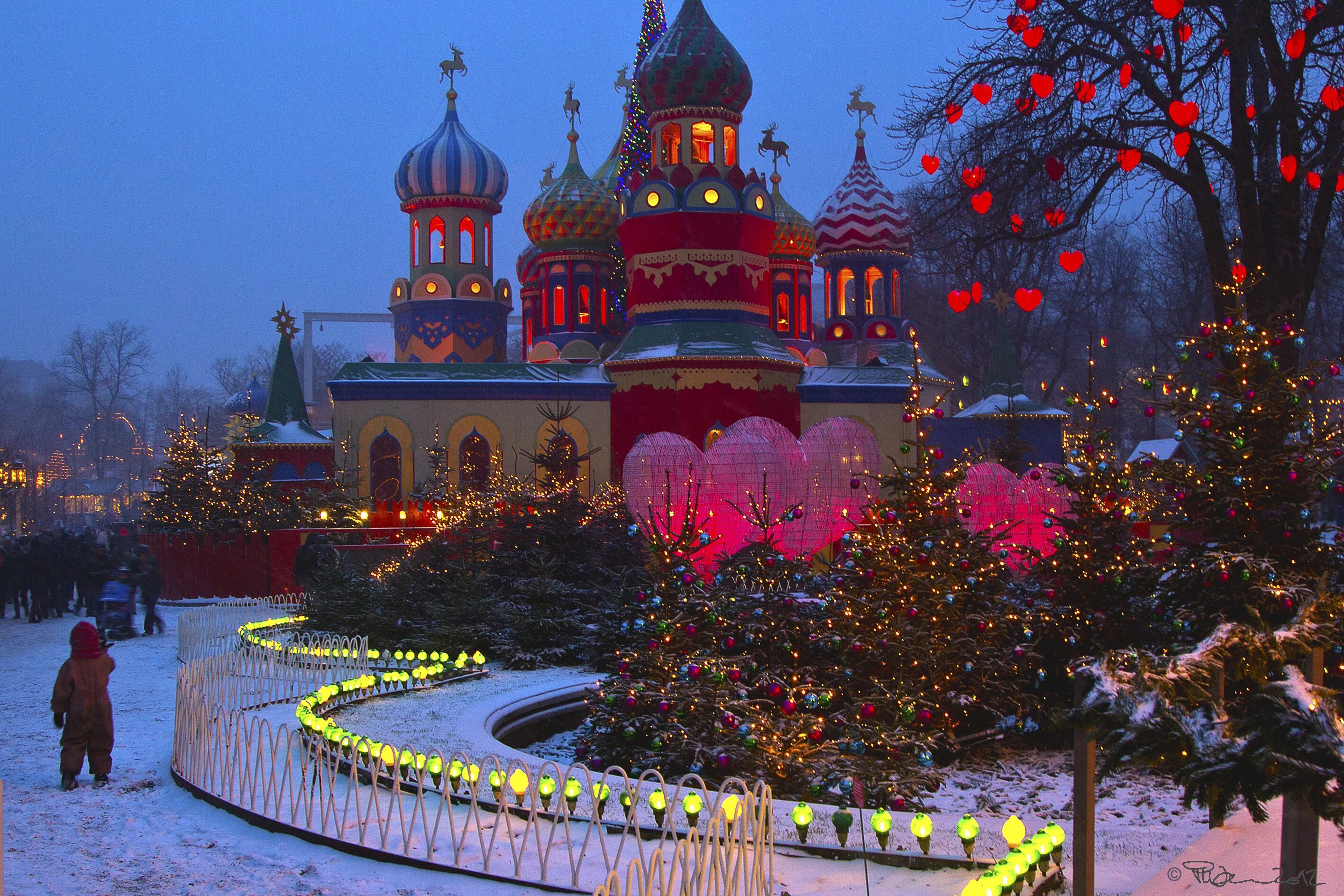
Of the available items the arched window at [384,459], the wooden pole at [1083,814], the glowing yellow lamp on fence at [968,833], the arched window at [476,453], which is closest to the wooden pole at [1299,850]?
the wooden pole at [1083,814]

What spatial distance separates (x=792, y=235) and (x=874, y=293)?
3.49 m

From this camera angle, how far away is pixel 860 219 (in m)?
38.1

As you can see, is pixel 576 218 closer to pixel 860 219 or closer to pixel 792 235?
pixel 792 235

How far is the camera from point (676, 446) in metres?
14.0

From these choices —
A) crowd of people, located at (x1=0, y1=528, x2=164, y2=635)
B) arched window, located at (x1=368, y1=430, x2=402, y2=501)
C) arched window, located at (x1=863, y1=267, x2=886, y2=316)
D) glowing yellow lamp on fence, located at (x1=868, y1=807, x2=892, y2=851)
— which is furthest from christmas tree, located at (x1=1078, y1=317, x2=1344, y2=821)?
arched window, located at (x1=863, y1=267, x2=886, y2=316)

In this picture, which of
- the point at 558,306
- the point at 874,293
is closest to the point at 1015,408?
the point at 874,293

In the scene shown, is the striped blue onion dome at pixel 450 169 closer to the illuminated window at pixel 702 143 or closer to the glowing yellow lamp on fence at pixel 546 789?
the illuminated window at pixel 702 143

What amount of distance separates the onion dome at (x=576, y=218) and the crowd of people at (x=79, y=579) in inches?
582

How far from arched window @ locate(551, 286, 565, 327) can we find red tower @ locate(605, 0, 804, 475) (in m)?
4.23

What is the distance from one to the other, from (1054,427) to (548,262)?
16121 millimetres

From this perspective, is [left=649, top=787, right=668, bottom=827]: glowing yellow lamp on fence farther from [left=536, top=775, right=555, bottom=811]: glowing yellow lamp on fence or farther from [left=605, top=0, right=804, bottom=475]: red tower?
[left=605, top=0, right=804, bottom=475]: red tower

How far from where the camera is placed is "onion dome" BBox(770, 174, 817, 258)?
37188 millimetres

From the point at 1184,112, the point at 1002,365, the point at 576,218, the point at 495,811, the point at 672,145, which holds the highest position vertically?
the point at 672,145

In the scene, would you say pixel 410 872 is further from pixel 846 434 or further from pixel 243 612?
pixel 243 612
